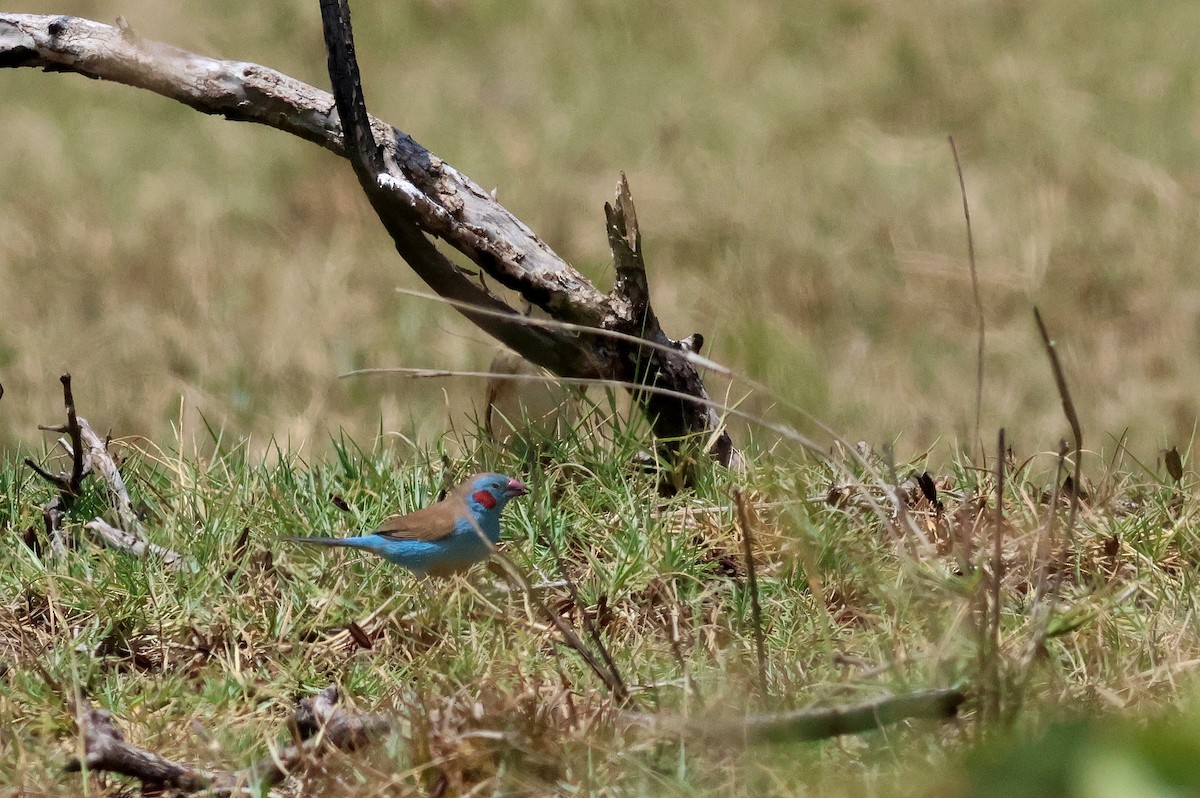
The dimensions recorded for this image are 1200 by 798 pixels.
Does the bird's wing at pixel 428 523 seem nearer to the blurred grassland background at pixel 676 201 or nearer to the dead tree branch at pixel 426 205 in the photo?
the dead tree branch at pixel 426 205

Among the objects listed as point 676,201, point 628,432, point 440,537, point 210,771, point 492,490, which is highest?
point 676,201

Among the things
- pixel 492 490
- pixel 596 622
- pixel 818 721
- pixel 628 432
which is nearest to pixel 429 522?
pixel 492 490

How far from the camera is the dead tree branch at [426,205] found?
347 cm

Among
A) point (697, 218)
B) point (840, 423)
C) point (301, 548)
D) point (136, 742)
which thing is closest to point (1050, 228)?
point (697, 218)

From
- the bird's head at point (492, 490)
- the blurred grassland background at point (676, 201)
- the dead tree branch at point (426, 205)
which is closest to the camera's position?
the bird's head at point (492, 490)

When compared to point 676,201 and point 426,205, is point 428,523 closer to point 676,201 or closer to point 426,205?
point 426,205

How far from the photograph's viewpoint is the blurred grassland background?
267 inches

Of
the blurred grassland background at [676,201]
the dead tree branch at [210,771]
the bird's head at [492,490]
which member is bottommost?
the dead tree branch at [210,771]

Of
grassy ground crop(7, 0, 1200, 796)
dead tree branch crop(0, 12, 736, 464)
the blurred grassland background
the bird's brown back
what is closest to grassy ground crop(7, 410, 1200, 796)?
grassy ground crop(7, 0, 1200, 796)

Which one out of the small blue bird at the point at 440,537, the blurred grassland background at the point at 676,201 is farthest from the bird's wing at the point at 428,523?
the blurred grassland background at the point at 676,201

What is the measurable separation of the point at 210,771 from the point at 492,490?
1045 millimetres

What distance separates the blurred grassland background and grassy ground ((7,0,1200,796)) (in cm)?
3

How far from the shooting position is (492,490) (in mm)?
3307

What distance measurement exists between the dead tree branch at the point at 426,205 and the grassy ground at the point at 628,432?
0.25m
